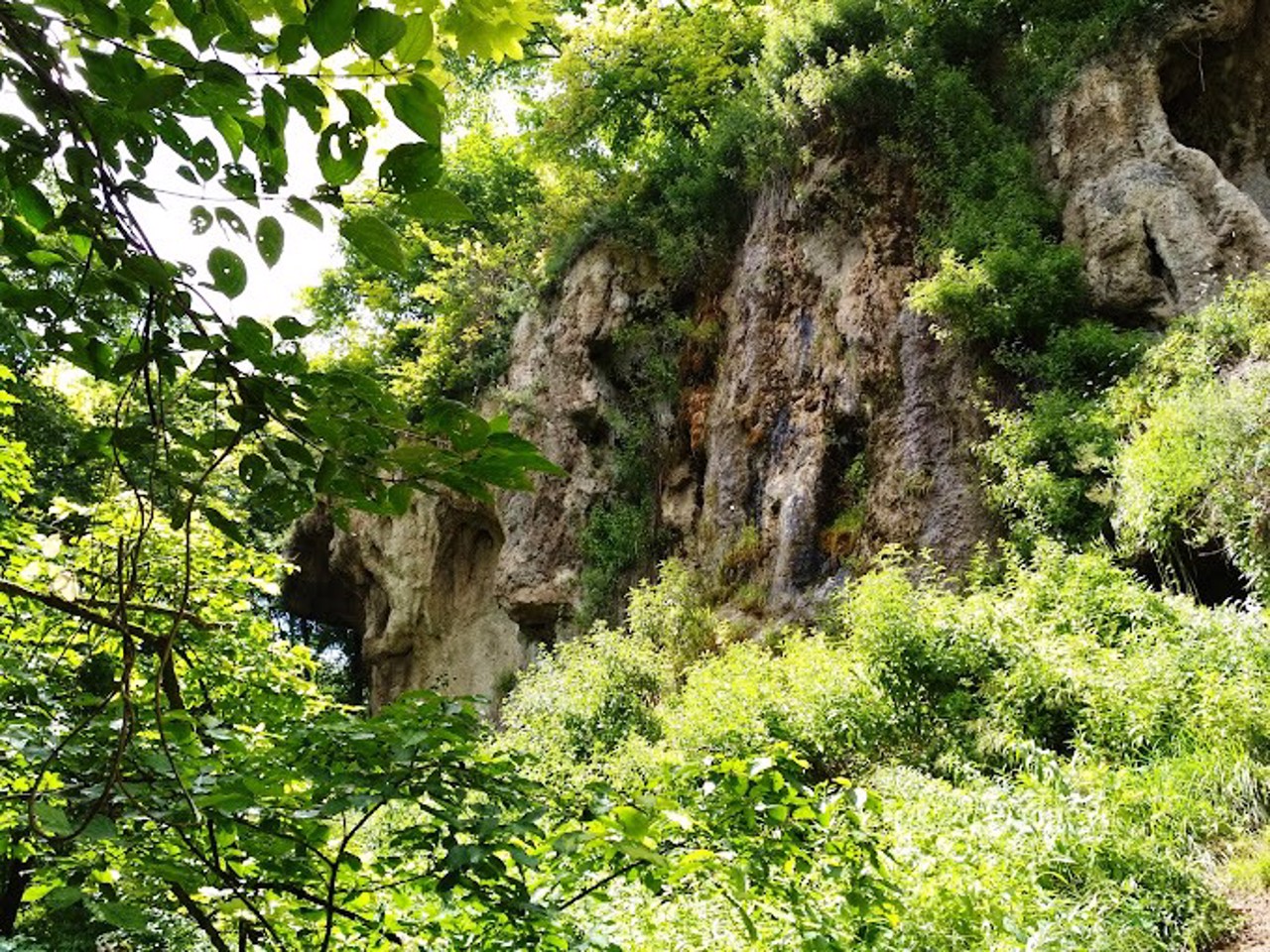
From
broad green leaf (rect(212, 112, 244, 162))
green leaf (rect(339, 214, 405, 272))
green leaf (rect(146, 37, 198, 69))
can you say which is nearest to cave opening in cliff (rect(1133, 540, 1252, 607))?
green leaf (rect(339, 214, 405, 272))

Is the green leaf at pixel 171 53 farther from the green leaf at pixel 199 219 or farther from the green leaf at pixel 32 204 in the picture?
the green leaf at pixel 32 204

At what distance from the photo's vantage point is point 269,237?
114 centimetres

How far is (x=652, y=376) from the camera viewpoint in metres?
13.5

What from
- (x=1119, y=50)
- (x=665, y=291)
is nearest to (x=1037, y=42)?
(x=1119, y=50)

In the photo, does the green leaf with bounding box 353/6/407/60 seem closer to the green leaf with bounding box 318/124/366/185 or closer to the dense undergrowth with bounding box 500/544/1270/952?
the green leaf with bounding box 318/124/366/185

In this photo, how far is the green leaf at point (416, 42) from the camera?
1008 mm

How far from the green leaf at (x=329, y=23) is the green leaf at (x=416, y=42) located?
74 mm

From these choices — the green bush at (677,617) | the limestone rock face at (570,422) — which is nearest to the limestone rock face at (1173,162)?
the green bush at (677,617)

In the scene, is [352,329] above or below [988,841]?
above

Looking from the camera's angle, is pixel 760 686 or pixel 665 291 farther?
pixel 665 291

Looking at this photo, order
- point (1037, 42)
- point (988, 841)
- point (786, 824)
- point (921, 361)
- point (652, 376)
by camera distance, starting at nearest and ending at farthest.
Answer: point (786, 824) < point (988, 841) < point (921, 361) < point (1037, 42) < point (652, 376)

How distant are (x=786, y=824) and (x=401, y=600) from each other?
50.1ft

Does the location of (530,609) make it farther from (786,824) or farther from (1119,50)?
(786,824)

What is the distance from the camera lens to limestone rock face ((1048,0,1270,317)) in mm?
8648
